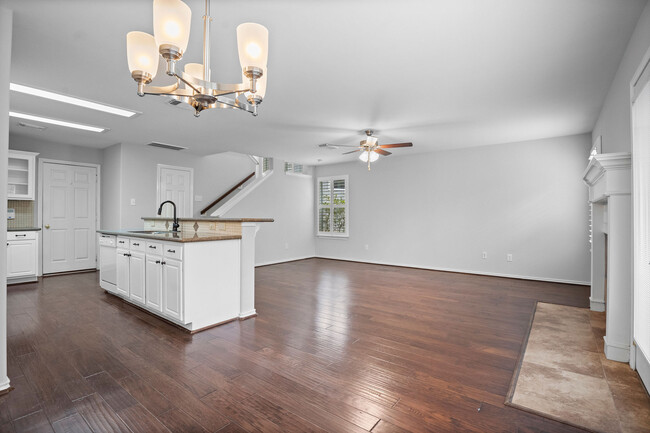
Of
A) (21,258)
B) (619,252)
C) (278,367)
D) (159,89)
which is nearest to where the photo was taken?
(159,89)

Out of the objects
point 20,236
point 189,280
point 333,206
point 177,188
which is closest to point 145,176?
point 177,188

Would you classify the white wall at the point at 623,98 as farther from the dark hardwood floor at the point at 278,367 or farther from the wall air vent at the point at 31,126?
the wall air vent at the point at 31,126

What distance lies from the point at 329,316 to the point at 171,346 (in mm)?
1634

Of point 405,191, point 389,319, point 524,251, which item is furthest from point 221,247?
point 524,251

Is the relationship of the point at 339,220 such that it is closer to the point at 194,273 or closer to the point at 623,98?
the point at 194,273

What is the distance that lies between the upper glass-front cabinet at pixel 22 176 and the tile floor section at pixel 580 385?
24.5 ft

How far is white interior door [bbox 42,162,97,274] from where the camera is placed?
5.89m

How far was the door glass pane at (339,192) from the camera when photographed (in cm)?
821

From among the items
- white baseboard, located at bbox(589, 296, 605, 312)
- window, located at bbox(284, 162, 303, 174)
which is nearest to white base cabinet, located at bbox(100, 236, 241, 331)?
white baseboard, located at bbox(589, 296, 605, 312)

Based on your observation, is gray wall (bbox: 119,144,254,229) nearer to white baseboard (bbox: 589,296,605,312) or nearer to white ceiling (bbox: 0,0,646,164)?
white ceiling (bbox: 0,0,646,164)

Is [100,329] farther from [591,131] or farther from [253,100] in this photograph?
[591,131]

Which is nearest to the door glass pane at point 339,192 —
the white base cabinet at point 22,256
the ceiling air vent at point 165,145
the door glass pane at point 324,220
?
the door glass pane at point 324,220

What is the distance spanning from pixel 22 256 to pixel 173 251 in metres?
4.06

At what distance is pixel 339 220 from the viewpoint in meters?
8.31
